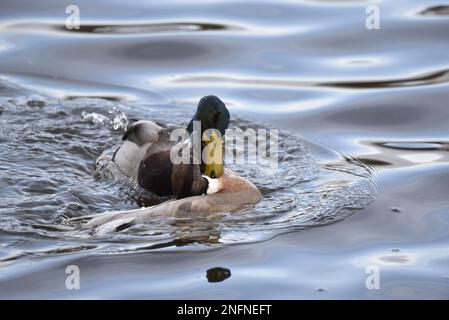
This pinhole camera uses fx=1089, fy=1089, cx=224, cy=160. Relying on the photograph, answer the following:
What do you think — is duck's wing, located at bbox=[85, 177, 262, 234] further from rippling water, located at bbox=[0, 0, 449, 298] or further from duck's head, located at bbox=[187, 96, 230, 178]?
duck's head, located at bbox=[187, 96, 230, 178]

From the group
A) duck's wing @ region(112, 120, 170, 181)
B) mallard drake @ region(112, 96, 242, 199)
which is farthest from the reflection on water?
duck's wing @ region(112, 120, 170, 181)

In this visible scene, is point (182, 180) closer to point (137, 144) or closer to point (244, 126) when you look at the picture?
point (137, 144)

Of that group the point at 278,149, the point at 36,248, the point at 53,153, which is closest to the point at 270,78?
the point at 278,149

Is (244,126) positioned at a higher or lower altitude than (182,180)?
higher

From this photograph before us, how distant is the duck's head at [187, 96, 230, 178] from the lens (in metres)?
8.38

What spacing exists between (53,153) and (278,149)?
202 cm

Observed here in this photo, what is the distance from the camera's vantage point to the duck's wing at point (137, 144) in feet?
30.9

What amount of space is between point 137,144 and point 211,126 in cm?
130

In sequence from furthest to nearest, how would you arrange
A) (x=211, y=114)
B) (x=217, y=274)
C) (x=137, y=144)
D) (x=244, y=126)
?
1. (x=244, y=126)
2. (x=137, y=144)
3. (x=211, y=114)
4. (x=217, y=274)

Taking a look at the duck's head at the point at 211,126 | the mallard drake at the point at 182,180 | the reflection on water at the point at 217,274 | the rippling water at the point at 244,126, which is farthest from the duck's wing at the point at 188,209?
the reflection on water at the point at 217,274

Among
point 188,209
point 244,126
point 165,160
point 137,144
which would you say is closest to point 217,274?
point 188,209

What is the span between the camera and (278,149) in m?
9.88

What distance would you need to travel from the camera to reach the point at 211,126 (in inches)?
332
